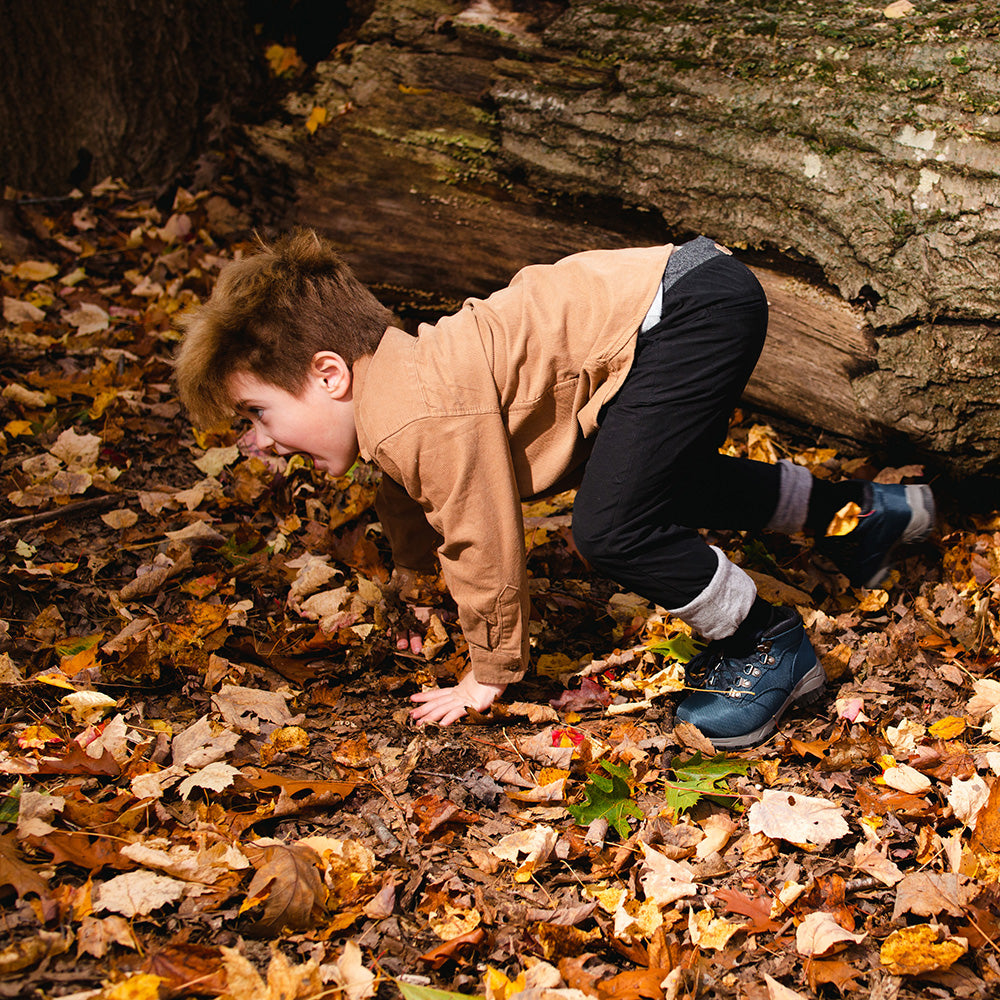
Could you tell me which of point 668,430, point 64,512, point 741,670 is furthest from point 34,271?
point 741,670

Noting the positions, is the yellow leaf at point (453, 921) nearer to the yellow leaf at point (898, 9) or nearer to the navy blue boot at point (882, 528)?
the navy blue boot at point (882, 528)

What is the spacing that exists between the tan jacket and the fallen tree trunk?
2.75 feet

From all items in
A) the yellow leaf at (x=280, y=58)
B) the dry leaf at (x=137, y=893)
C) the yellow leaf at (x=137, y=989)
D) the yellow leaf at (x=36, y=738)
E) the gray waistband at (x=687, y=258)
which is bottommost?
the yellow leaf at (x=36, y=738)

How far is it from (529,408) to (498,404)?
0.40 ft

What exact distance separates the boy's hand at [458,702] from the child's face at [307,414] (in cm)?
75

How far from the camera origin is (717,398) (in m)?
2.23

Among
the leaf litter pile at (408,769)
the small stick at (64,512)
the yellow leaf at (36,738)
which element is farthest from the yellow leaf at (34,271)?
the yellow leaf at (36,738)

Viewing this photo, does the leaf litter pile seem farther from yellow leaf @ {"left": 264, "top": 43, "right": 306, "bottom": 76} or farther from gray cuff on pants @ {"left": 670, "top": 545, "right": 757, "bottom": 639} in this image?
yellow leaf @ {"left": 264, "top": 43, "right": 306, "bottom": 76}

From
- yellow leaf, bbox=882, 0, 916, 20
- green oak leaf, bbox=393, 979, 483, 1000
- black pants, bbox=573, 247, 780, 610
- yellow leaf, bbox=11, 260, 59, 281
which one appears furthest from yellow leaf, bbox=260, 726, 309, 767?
yellow leaf, bbox=11, 260, 59, 281

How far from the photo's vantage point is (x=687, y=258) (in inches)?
91.4

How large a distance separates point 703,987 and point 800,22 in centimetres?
303

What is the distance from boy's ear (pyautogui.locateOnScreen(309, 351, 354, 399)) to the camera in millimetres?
2270

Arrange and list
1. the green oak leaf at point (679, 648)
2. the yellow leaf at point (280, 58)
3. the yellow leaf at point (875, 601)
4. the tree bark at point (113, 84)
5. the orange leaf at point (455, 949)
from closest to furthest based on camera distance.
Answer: the orange leaf at point (455, 949) < the green oak leaf at point (679, 648) < the yellow leaf at point (875, 601) < the tree bark at point (113, 84) < the yellow leaf at point (280, 58)

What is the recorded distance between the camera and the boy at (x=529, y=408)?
2154 millimetres
